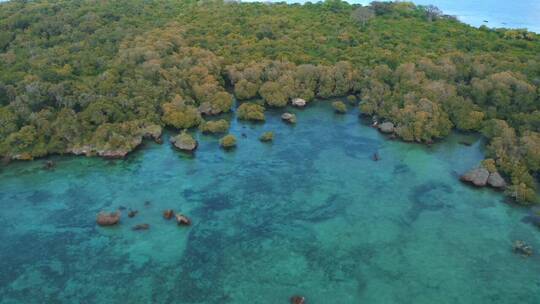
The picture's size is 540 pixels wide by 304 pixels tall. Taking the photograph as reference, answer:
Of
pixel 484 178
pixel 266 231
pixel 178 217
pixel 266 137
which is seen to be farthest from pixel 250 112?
pixel 484 178

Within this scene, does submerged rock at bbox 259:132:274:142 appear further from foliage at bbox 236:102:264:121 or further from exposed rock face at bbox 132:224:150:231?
exposed rock face at bbox 132:224:150:231

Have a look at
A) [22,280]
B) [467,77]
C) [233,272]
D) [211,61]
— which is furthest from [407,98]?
[22,280]

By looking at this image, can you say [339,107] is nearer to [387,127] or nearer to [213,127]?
[387,127]

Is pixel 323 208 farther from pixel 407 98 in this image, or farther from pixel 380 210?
pixel 407 98

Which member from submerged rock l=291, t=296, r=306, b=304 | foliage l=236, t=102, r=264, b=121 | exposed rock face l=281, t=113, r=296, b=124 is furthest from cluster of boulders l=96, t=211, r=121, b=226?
exposed rock face l=281, t=113, r=296, b=124

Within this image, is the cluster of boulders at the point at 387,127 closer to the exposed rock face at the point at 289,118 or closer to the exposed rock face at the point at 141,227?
the exposed rock face at the point at 289,118

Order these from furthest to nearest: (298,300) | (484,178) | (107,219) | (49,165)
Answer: (49,165) → (484,178) → (107,219) → (298,300)
